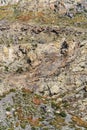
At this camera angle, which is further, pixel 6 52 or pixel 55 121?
pixel 6 52

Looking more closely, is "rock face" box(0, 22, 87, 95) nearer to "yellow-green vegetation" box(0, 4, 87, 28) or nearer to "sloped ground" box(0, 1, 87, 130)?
"sloped ground" box(0, 1, 87, 130)

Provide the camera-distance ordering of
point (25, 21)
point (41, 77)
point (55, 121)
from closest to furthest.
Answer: point (55, 121) < point (41, 77) < point (25, 21)

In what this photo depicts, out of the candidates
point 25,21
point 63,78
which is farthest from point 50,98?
point 25,21

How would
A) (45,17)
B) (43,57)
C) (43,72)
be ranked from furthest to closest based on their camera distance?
(45,17), (43,57), (43,72)

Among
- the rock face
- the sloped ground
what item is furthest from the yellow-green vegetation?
the rock face

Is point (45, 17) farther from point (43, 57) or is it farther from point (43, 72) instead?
point (43, 72)

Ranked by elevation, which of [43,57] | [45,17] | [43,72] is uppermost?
[45,17]

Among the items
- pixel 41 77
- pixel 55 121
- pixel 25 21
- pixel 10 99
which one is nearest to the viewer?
pixel 55 121

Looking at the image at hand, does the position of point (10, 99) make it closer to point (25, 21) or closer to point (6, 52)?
point (6, 52)

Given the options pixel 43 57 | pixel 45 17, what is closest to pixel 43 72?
pixel 43 57
